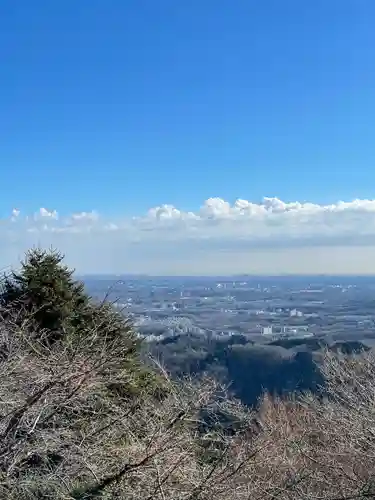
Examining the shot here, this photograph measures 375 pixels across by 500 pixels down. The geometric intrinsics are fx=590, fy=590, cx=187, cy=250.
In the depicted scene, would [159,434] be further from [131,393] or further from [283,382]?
[283,382]

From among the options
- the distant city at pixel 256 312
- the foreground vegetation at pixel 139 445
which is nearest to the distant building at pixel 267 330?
the distant city at pixel 256 312

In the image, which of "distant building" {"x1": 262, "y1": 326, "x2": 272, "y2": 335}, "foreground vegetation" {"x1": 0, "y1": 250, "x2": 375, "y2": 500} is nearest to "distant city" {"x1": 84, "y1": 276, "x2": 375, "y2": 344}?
"distant building" {"x1": 262, "y1": 326, "x2": 272, "y2": 335}

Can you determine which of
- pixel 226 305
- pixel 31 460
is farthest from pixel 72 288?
pixel 226 305

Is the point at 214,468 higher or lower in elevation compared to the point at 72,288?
lower

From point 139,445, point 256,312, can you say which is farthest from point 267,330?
point 139,445

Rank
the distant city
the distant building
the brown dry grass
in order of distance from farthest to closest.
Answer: the distant building, the distant city, the brown dry grass

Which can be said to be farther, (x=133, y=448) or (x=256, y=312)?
(x=256, y=312)

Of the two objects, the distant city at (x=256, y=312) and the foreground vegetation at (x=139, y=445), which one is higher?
the foreground vegetation at (x=139, y=445)

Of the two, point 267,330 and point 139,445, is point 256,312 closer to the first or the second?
point 267,330

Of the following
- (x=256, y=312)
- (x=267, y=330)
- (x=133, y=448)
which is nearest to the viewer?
(x=133, y=448)

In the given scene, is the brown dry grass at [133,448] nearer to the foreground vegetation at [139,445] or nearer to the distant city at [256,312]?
the foreground vegetation at [139,445]

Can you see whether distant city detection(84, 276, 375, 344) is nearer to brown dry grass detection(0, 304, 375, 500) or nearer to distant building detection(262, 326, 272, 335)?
distant building detection(262, 326, 272, 335)
